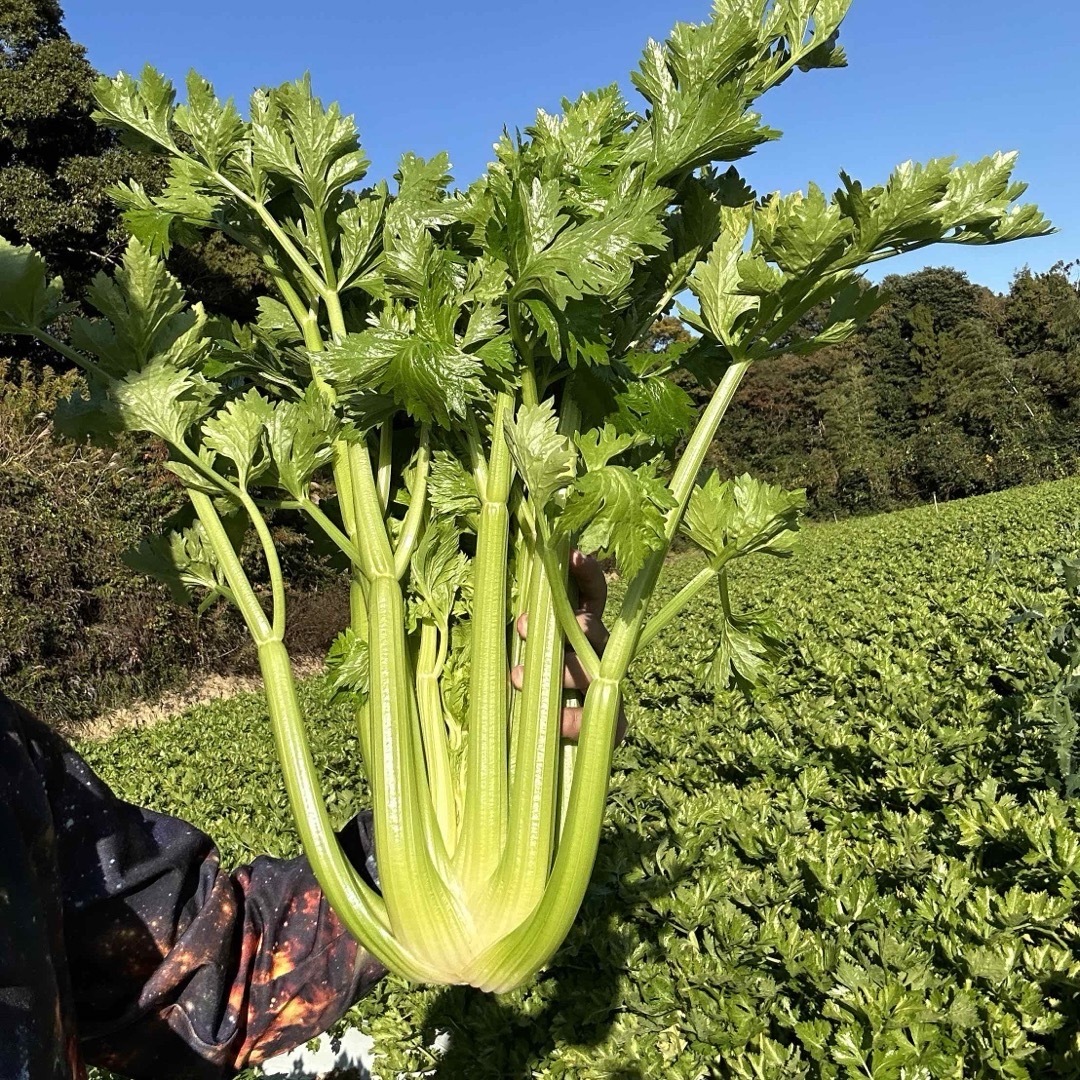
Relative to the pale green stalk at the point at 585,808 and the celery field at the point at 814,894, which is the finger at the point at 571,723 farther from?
the celery field at the point at 814,894

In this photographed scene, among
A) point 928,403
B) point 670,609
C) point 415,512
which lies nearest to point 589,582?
point 670,609

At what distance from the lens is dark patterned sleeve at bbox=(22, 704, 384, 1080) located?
1494mm

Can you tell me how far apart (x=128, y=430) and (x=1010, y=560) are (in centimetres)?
1045

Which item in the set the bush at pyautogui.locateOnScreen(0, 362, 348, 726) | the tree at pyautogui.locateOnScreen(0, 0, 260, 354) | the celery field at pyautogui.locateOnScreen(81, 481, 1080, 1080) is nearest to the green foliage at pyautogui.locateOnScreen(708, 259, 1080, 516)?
the tree at pyautogui.locateOnScreen(0, 0, 260, 354)

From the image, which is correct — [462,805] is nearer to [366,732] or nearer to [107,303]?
[366,732]

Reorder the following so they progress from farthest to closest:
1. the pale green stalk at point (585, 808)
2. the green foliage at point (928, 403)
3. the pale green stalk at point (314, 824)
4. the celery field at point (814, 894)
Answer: the green foliage at point (928, 403) → the celery field at point (814, 894) → the pale green stalk at point (314, 824) → the pale green stalk at point (585, 808)

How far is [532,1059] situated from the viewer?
251 cm

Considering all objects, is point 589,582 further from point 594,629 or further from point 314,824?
point 314,824

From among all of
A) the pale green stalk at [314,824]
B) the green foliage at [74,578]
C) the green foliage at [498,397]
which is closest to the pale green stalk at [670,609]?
the green foliage at [498,397]

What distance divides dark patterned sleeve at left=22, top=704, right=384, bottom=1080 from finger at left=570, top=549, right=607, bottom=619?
25.3 inches

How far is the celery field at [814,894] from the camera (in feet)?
6.47

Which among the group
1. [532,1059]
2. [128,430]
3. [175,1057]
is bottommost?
[532,1059]

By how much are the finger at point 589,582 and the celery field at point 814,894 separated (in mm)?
363

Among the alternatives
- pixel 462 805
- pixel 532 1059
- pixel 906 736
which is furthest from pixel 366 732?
pixel 906 736
